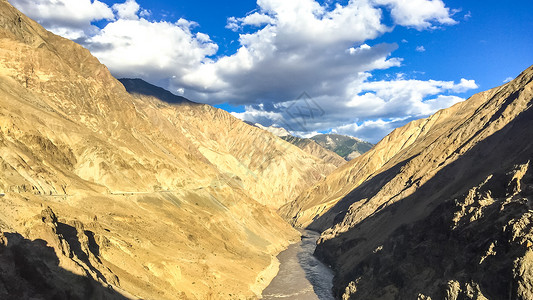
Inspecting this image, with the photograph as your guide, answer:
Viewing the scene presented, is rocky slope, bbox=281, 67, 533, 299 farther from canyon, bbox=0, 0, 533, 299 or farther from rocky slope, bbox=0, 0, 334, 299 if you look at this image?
rocky slope, bbox=0, 0, 334, 299

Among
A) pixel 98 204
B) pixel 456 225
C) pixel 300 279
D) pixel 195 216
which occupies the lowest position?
pixel 300 279

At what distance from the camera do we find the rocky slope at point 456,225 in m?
32.6

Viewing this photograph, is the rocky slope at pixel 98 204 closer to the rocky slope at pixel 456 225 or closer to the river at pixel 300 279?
the river at pixel 300 279

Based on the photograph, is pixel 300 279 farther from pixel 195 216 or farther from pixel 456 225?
pixel 456 225

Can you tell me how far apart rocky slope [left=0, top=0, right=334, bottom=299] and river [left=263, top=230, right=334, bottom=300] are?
267 cm

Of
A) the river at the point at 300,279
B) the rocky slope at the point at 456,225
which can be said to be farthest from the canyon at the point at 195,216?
the river at the point at 300,279

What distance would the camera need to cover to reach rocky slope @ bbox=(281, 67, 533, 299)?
3256 cm

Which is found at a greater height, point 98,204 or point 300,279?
point 98,204

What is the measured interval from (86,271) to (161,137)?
9856 cm

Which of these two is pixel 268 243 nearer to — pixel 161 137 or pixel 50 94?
pixel 161 137

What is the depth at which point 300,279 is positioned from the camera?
220ft

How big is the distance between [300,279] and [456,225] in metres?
32.8

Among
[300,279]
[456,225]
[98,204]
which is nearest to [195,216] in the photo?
[98,204]

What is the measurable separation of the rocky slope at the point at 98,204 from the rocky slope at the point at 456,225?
18.5 metres
